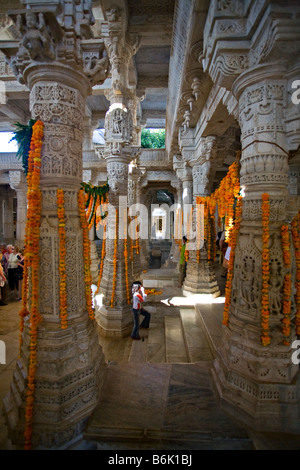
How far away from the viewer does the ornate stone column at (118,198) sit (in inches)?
217

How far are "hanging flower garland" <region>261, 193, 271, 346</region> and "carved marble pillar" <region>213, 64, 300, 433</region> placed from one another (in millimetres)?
65

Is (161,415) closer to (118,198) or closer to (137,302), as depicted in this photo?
(137,302)

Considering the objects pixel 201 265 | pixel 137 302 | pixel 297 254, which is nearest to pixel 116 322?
pixel 137 302

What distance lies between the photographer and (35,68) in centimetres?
246

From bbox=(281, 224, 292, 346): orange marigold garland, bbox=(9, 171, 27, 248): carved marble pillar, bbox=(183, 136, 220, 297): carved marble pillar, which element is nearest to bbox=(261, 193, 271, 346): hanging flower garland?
bbox=(281, 224, 292, 346): orange marigold garland

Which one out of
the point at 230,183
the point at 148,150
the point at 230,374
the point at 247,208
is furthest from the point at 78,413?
the point at 148,150

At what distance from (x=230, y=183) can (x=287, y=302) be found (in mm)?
2198

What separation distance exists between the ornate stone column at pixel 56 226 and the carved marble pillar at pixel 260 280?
5.05 feet

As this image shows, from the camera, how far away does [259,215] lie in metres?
Answer: 2.63

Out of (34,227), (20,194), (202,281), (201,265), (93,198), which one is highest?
(20,194)

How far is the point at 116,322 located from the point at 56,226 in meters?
3.79

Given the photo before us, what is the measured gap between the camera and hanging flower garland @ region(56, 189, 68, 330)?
98.6 inches
